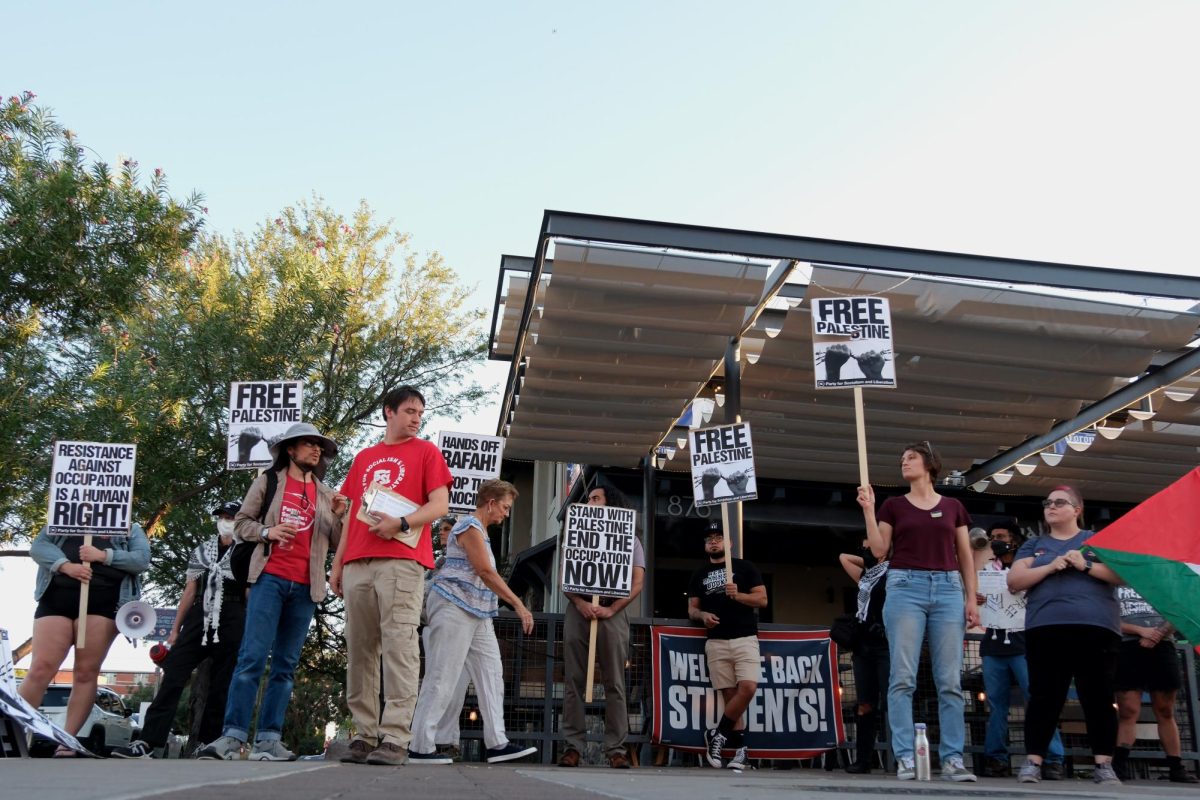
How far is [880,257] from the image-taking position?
416 inches

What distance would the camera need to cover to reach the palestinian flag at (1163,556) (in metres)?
6.84

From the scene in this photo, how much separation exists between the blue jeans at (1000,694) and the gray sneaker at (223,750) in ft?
A: 18.5

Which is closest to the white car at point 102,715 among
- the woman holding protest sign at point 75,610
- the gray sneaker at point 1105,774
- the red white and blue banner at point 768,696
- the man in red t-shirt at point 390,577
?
the woman holding protest sign at point 75,610

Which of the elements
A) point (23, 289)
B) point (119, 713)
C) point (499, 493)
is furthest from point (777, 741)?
point (119, 713)

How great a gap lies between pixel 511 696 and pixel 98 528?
3.65m

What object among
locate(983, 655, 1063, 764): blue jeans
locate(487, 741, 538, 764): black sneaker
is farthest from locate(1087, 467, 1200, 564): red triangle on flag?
locate(487, 741, 538, 764): black sneaker

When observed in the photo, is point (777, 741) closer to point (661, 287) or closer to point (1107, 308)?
point (661, 287)

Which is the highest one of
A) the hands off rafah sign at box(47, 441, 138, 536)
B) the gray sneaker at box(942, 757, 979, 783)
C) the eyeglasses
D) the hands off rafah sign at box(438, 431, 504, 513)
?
the hands off rafah sign at box(438, 431, 504, 513)

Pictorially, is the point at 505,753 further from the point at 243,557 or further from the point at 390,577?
the point at 243,557

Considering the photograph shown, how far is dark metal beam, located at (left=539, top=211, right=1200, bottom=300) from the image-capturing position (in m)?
10.3

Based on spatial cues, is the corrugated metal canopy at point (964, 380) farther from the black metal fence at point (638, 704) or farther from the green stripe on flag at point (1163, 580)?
the green stripe on flag at point (1163, 580)

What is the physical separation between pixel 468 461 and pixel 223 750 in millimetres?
3950

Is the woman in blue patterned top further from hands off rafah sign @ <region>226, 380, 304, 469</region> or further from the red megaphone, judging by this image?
the red megaphone

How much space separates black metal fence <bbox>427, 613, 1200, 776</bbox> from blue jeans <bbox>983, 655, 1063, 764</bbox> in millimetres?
1040
